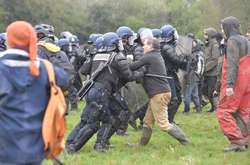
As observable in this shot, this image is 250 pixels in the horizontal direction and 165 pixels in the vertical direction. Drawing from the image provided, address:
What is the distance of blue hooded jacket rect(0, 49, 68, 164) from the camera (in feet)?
16.5

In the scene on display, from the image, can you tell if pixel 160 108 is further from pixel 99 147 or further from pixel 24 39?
pixel 24 39

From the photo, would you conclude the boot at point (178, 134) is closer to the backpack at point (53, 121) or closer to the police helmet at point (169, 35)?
the police helmet at point (169, 35)

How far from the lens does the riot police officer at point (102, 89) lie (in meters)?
9.59

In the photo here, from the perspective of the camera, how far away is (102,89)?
9656mm

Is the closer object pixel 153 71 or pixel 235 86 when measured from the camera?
pixel 235 86

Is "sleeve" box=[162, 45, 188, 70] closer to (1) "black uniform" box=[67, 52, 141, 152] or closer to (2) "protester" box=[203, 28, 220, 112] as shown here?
(1) "black uniform" box=[67, 52, 141, 152]

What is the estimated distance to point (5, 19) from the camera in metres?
39.9

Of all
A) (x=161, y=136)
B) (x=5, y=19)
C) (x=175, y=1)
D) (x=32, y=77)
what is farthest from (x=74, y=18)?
(x=32, y=77)

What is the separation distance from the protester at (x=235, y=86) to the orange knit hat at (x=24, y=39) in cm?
490

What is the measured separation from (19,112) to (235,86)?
17.1 feet

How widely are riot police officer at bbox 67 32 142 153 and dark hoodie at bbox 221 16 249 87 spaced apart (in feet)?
5.10

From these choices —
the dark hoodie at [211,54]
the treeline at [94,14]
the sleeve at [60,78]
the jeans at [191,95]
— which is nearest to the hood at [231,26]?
the sleeve at [60,78]

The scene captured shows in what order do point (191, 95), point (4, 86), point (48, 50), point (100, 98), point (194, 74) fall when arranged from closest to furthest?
point (4, 86) → point (48, 50) → point (100, 98) → point (194, 74) → point (191, 95)

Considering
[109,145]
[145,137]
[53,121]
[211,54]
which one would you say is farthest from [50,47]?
[211,54]
